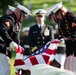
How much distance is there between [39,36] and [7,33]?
102 inches

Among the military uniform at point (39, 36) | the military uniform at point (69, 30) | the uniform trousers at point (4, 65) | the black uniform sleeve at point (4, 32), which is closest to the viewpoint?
the black uniform sleeve at point (4, 32)

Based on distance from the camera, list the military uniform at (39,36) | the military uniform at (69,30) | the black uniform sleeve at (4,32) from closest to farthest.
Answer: the black uniform sleeve at (4,32), the military uniform at (69,30), the military uniform at (39,36)

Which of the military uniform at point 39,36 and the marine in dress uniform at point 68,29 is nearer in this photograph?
the marine in dress uniform at point 68,29

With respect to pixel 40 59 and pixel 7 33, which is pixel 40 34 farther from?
pixel 7 33

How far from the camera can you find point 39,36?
1117cm

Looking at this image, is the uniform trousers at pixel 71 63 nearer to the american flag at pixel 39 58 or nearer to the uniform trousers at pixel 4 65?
the american flag at pixel 39 58

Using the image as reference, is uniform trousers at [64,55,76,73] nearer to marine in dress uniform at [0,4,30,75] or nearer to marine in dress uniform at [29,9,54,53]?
marine in dress uniform at [0,4,30,75]

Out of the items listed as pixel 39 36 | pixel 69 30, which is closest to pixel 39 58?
pixel 69 30

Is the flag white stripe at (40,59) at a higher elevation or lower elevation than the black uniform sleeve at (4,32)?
lower

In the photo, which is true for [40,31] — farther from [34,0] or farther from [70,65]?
[34,0]

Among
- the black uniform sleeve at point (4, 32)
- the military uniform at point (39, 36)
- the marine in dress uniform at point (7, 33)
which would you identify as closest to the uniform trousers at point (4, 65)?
the marine in dress uniform at point (7, 33)

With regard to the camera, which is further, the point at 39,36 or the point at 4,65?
the point at 39,36

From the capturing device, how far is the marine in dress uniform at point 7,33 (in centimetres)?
866

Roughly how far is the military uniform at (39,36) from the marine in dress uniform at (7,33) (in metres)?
1.95
